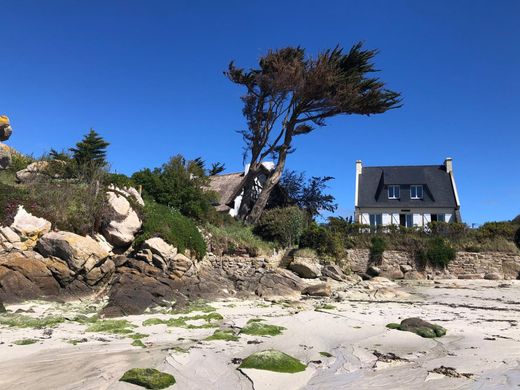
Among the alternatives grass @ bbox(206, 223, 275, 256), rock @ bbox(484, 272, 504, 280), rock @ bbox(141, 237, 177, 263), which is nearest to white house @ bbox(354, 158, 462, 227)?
rock @ bbox(484, 272, 504, 280)

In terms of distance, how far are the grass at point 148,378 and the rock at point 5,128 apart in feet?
51.2

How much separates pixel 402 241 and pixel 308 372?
20.3 meters

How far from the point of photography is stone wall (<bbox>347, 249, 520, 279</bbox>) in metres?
23.4

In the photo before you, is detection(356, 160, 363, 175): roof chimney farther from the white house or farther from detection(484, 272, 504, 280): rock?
detection(484, 272, 504, 280): rock

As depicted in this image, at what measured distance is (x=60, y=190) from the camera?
13.7 m

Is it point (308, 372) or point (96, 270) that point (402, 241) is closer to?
point (96, 270)

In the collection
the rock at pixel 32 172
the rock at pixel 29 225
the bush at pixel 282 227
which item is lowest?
the rock at pixel 29 225

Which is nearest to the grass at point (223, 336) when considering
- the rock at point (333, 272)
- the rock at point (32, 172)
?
the rock at point (32, 172)

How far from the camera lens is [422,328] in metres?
8.15

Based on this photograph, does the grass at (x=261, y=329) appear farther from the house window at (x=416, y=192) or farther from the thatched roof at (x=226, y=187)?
the house window at (x=416, y=192)

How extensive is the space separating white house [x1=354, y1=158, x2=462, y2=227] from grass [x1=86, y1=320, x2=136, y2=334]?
92.3ft

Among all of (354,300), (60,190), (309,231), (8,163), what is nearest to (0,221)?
(60,190)

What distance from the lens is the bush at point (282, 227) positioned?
21.0 m

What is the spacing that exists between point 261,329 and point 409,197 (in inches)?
1229
